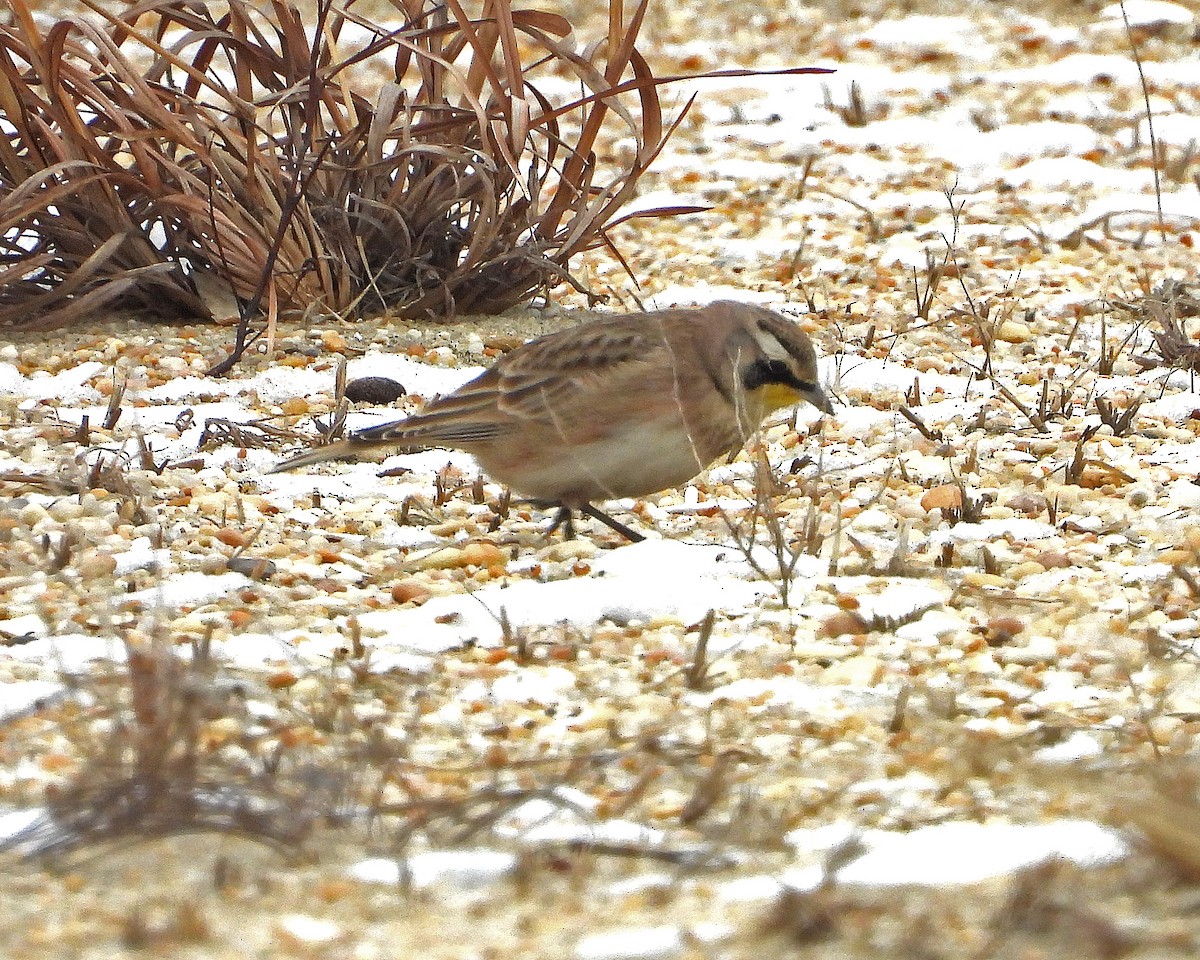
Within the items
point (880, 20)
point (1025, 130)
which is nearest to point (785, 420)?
point (1025, 130)

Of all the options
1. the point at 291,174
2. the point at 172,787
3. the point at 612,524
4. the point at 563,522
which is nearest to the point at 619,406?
the point at 612,524

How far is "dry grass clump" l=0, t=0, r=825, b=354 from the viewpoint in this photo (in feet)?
20.4

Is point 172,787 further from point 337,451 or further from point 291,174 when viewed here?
point 291,174

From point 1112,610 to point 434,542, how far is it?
1.65m

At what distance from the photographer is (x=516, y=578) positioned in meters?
4.59

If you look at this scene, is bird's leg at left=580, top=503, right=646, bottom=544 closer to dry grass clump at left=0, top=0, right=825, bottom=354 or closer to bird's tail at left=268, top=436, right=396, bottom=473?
bird's tail at left=268, top=436, right=396, bottom=473

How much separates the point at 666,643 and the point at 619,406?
81 cm

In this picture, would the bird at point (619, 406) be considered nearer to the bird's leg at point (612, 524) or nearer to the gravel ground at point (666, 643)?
the bird's leg at point (612, 524)

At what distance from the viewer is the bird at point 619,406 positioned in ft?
15.3

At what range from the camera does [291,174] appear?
6.42 meters

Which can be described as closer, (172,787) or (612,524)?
(172,787)

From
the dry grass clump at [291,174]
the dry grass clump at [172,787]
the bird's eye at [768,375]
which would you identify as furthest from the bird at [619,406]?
the dry grass clump at [172,787]

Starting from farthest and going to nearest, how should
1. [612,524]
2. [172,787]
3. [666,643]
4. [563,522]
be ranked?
[563,522], [612,524], [666,643], [172,787]

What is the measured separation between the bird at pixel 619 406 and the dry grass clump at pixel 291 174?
134cm
